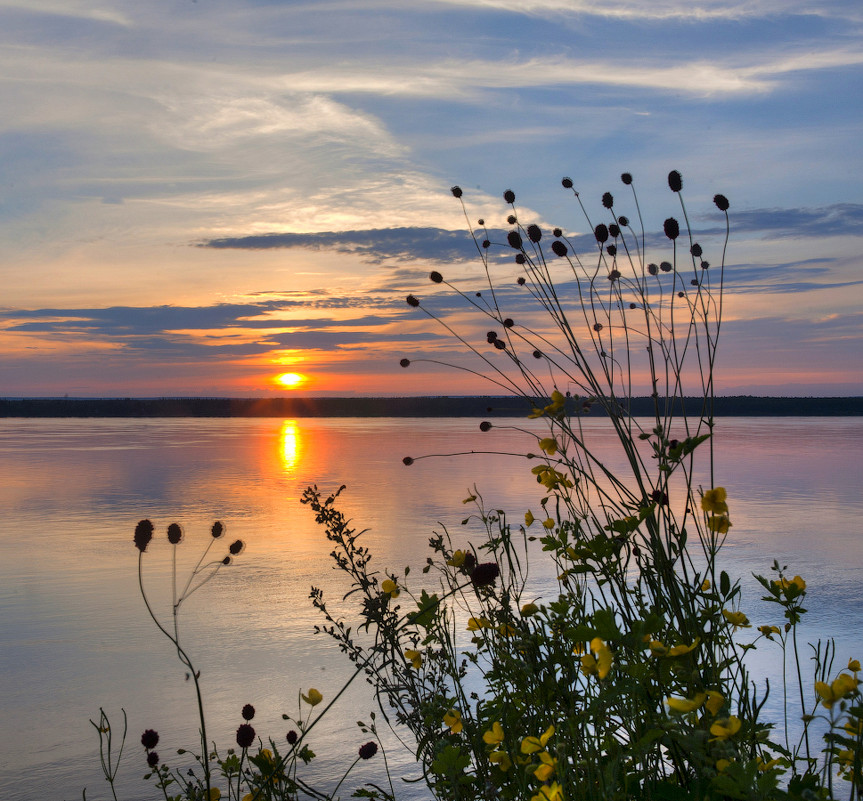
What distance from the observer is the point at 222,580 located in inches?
191

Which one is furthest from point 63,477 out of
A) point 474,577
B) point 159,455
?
point 474,577

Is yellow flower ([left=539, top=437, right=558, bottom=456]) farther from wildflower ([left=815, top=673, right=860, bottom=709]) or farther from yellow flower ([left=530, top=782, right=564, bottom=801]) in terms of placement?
yellow flower ([left=530, top=782, right=564, bottom=801])

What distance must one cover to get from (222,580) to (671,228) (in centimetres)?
372

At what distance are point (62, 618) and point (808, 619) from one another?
12.2ft

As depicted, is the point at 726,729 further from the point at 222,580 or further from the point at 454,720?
the point at 222,580

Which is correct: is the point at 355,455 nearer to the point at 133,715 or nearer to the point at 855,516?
the point at 855,516

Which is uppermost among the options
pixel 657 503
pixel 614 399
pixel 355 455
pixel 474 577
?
pixel 614 399

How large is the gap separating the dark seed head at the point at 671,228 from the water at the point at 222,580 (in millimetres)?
1828

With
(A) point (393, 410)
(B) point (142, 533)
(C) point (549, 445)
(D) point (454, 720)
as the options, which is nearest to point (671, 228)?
(C) point (549, 445)

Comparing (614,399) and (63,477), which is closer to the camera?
(614,399)

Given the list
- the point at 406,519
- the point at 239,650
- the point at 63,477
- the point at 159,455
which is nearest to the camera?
the point at 239,650

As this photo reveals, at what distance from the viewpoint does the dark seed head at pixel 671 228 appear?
208 cm

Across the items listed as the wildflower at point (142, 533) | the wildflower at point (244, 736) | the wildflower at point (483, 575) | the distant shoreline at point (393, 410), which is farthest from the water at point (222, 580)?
the distant shoreline at point (393, 410)

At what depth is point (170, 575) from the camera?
4.84 metres
